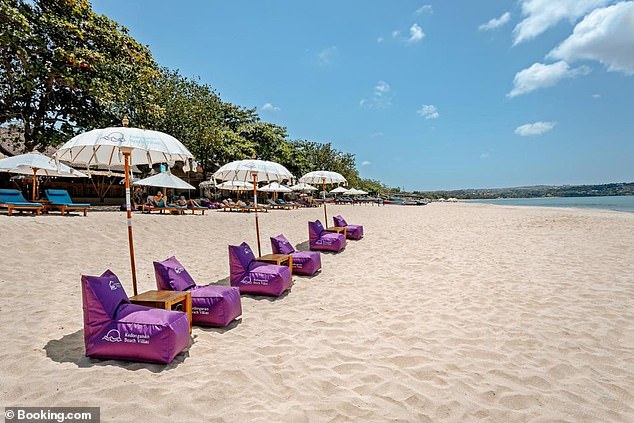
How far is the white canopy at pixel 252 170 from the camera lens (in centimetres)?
791

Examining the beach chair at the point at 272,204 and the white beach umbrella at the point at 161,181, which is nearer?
the white beach umbrella at the point at 161,181

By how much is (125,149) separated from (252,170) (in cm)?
372

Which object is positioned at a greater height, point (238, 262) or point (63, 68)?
point (63, 68)

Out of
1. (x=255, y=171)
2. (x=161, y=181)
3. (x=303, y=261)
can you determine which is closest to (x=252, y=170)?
(x=255, y=171)

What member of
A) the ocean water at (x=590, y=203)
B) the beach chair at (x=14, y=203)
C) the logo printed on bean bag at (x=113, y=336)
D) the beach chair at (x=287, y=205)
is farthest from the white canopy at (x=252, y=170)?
the ocean water at (x=590, y=203)

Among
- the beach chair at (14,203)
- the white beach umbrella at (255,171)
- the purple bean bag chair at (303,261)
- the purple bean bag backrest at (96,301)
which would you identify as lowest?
the purple bean bag chair at (303,261)

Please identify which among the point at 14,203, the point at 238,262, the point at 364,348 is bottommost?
the point at 364,348

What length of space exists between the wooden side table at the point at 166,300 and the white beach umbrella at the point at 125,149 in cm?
45

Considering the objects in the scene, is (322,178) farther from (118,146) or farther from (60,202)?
(60,202)

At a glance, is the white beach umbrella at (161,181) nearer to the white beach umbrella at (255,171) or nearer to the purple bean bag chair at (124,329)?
the white beach umbrella at (255,171)

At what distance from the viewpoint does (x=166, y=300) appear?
145 inches

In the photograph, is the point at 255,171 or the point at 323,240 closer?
the point at 255,171

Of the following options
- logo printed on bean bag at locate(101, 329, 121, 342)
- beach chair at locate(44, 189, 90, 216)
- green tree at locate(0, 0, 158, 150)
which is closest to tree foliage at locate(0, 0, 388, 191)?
green tree at locate(0, 0, 158, 150)

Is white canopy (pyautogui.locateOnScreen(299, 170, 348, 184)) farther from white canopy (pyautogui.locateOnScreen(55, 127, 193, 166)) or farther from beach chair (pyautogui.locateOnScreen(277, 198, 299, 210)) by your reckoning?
beach chair (pyautogui.locateOnScreen(277, 198, 299, 210))
